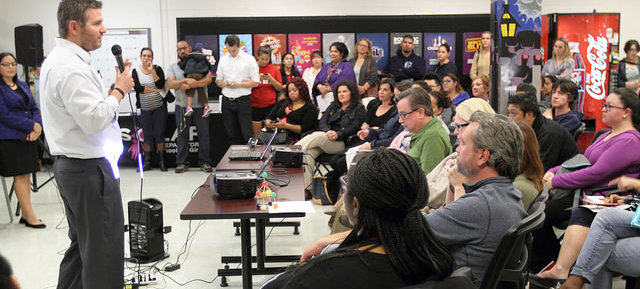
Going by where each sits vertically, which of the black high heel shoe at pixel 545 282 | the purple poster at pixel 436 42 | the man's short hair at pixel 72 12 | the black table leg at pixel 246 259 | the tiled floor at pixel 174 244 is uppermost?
the purple poster at pixel 436 42

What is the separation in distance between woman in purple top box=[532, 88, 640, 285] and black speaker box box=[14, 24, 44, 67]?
6.27 m

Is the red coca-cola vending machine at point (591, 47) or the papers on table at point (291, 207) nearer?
the papers on table at point (291, 207)

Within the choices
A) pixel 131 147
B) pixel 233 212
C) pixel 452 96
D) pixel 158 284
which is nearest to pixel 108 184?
pixel 233 212

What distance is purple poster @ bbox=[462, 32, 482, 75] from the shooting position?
29.0ft

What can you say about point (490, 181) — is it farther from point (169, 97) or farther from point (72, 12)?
point (169, 97)

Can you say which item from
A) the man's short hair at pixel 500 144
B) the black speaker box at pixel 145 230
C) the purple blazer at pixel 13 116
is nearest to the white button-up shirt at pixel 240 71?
the purple blazer at pixel 13 116

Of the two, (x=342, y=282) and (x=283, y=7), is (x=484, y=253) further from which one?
(x=283, y=7)

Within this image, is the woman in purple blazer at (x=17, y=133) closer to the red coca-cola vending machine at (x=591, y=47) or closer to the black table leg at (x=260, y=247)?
the black table leg at (x=260, y=247)

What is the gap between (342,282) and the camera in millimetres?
1346

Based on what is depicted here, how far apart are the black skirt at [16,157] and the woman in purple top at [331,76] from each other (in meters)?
3.55

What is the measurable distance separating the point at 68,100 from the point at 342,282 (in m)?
1.81

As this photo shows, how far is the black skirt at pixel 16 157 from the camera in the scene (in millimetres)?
5070

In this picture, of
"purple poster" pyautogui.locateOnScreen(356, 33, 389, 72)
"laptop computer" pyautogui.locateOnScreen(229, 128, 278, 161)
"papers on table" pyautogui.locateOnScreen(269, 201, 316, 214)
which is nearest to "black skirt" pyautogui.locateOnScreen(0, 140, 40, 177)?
"laptop computer" pyautogui.locateOnScreen(229, 128, 278, 161)

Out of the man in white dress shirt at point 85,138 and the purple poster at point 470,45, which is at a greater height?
the purple poster at point 470,45
